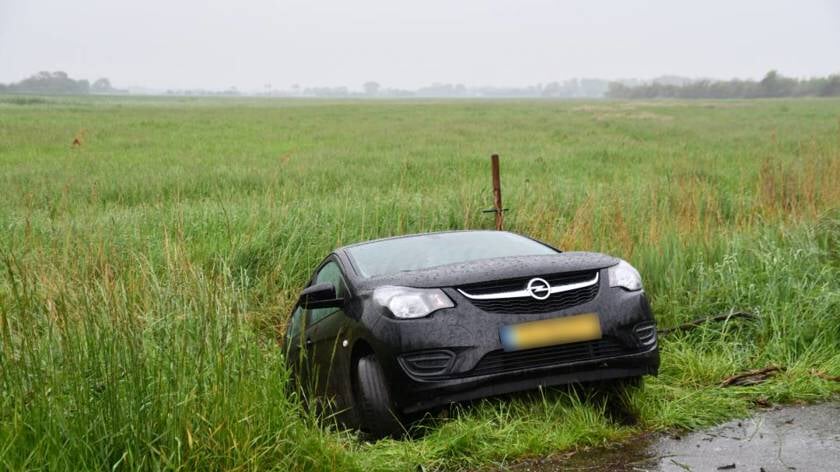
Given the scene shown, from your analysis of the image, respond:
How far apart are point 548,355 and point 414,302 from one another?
788 millimetres

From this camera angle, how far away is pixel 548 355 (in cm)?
465

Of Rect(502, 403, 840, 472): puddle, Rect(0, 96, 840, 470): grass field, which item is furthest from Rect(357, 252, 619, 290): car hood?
Rect(502, 403, 840, 472): puddle

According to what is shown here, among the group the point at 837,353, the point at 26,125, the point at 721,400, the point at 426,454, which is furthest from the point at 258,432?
the point at 26,125

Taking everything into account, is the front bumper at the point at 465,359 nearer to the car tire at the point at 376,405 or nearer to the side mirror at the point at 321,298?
the car tire at the point at 376,405

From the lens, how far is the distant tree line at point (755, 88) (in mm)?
134625

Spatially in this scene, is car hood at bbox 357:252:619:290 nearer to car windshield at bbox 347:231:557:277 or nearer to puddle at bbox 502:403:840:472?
car windshield at bbox 347:231:557:277

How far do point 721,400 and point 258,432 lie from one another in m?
2.87

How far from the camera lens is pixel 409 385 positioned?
4.54 metres

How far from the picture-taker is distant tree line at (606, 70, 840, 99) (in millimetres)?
134625

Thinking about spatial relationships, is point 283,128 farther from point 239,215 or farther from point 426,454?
point 426,454

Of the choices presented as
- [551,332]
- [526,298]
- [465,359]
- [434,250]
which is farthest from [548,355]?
[434,250]

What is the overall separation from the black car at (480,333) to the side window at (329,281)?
0.75 ft

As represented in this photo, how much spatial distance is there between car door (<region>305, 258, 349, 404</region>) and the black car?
2 centimetres

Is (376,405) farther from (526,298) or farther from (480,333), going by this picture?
(526,298)
